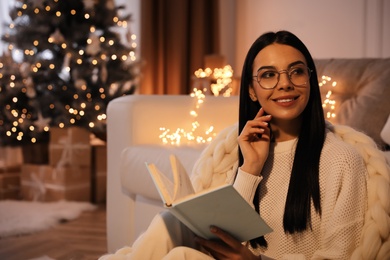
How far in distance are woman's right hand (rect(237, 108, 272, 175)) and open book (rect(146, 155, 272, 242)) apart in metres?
0.17

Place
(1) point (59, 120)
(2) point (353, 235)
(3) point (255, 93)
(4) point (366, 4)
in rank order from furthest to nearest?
(4) point (366, 4), (1) point (59, 120), (3) point (255, 93), (2) point (353, 235)

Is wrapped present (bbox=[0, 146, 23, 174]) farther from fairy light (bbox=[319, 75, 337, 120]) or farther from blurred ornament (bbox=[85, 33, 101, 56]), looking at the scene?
fairy light (bbox=[319, 75, 337, 120])

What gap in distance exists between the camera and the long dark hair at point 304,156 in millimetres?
1120

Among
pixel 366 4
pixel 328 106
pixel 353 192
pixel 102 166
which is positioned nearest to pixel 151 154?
pixel 328 106

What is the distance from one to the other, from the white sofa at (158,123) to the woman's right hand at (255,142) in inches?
24.7

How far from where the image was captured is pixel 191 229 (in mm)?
1065

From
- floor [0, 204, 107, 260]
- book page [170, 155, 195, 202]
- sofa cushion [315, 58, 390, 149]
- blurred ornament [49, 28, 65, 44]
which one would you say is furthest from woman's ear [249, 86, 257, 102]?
blurred ornament [49, 28, 65, 44]

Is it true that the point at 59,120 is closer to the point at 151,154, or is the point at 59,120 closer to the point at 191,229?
Answer: the point at 151,154

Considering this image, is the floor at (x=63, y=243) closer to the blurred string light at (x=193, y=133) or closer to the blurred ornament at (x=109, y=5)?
the blurred string light at (x=193, y=133)

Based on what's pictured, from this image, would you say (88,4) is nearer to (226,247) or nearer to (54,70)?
(54,70)

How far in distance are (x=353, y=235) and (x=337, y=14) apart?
2.99 m

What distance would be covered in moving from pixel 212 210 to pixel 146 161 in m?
1.00

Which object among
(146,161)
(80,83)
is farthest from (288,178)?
(80,83)

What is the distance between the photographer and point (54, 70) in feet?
11.1
